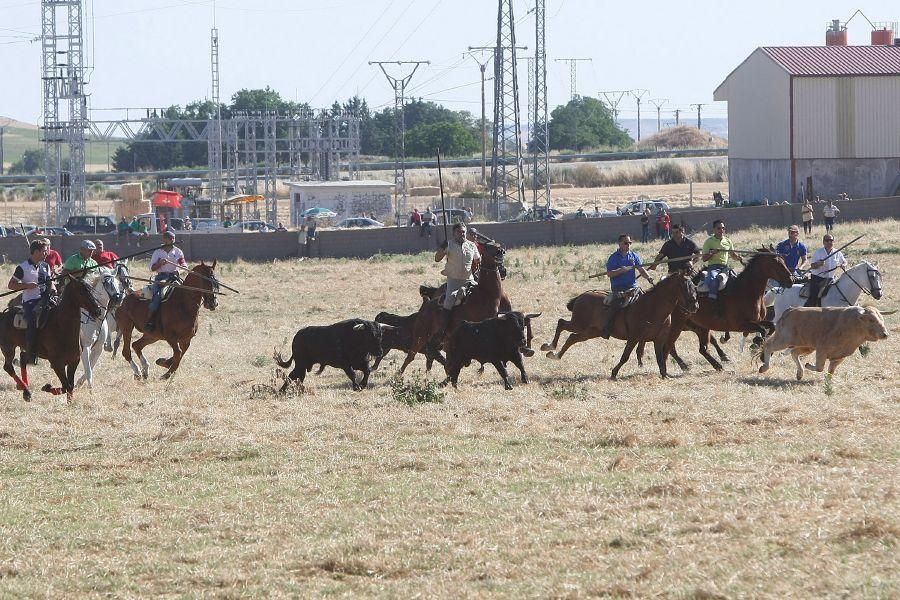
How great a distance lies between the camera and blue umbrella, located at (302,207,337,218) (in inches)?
2410

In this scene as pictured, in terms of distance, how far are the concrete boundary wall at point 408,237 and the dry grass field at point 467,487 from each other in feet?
77.2

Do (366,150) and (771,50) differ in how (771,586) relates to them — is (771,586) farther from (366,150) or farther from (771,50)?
(366,150)

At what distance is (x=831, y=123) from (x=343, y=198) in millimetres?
22004

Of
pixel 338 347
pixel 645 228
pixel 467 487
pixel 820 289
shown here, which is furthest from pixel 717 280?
pixel 645 228

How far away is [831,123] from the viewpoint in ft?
195

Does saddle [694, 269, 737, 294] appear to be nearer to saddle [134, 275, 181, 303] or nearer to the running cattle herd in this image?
the running cattle herd

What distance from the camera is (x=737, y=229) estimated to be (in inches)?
1788

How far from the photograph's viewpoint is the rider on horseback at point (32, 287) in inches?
637

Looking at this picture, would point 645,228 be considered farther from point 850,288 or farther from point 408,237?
point 850,288

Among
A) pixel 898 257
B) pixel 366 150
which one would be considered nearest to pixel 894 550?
pixel 898 257

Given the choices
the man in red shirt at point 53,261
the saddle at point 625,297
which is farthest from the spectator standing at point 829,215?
the man in red shirt at point 53,261

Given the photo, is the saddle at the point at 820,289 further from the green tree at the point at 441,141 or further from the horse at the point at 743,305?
the green tree at the point at 441,141

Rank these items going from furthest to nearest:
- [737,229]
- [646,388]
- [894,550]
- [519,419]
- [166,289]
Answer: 1. [737,229]
2. [166,289]
3. [646,388]
4. [519,419]
5. [894,550]

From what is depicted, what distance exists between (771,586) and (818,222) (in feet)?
133
